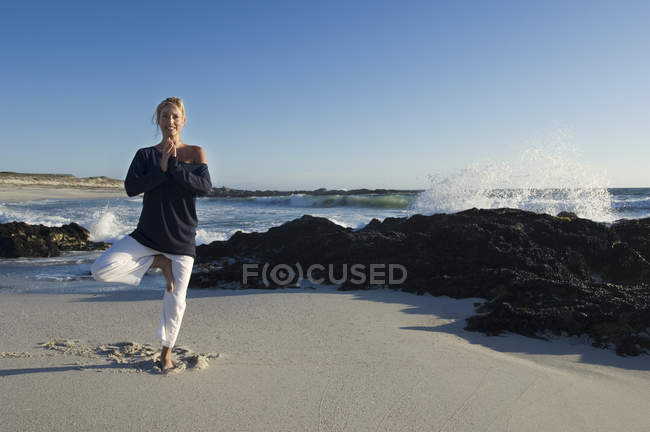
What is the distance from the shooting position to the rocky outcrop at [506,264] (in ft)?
11.8

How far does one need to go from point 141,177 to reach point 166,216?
9.8 inches

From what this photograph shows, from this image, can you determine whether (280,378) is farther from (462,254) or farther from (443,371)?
(462,254)

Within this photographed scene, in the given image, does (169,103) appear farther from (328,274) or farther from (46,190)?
(46,190)

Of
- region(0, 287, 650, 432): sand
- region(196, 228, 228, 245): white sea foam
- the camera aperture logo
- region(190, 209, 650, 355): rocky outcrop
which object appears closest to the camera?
region(0, 287, 650, 432): sand

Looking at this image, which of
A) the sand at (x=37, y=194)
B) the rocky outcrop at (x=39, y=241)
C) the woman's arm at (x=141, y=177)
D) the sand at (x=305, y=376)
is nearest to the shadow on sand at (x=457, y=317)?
the sand at (x=305, y=376)

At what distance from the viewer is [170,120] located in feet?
8.45

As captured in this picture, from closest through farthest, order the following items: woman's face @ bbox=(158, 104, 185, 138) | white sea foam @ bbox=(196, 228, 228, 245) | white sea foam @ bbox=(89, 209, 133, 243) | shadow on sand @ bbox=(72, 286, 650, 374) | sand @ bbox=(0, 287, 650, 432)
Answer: sand @ bbox=(0, 287, 650, 432)
woman's face @ bbox=(158, 104, 185, 138)
shadow on sand @ bbox=(72, 286, 650, 374)
white sea foam @ bbox=(196, 228, 228, 245)
white sea foam @ bbox=(89, 209, 133, 243)

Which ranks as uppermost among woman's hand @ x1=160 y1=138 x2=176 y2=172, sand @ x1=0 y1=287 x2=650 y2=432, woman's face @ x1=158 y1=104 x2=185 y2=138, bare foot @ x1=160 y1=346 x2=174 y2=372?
woman's face @ x1=158 y1=104 x2=185 y2=138

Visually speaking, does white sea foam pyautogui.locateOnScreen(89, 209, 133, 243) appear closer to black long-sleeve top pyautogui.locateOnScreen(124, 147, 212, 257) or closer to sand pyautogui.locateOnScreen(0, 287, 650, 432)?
sand pyautogui.locateOnScreen(0, 287, 650, 432)

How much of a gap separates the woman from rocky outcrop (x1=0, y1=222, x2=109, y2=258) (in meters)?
7.62

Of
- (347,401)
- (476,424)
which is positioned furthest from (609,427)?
(347,401)

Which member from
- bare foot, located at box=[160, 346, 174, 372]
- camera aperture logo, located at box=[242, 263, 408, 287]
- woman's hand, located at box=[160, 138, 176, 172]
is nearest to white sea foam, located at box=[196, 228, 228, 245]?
camera aperture logo, located at box=[242, 263, 408, 287]

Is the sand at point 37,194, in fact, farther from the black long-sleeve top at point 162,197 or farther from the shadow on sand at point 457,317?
the black long-sleeve top at point 162,197

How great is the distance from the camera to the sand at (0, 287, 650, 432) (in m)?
2.16
